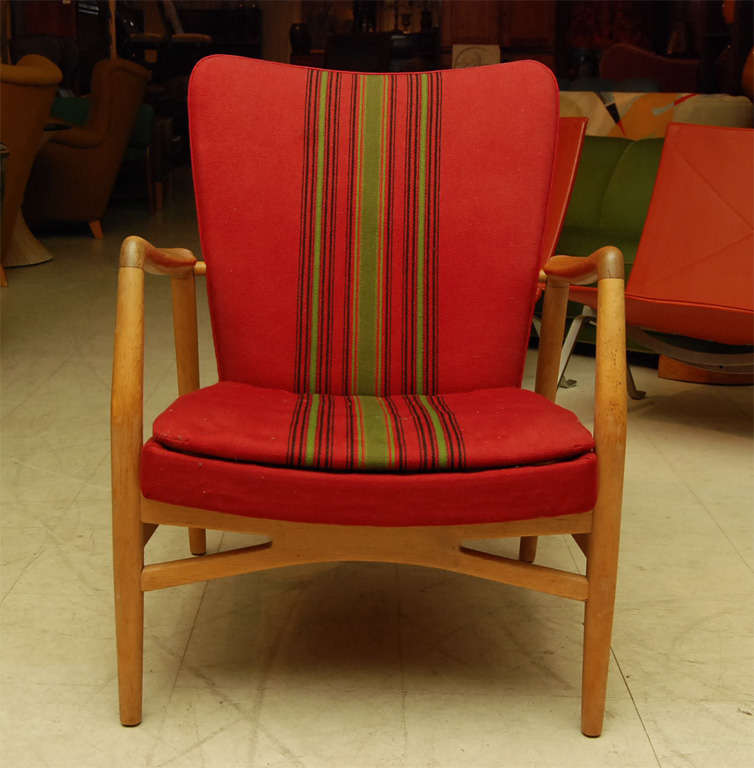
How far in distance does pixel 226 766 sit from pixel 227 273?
0.73 meters

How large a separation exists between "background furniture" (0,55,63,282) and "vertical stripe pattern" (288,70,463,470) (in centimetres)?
275

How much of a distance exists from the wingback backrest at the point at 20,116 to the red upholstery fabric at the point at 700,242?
8.46ft

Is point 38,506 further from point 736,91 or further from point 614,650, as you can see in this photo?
point 736,91

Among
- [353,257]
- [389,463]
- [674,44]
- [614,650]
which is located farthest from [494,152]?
[674,44]

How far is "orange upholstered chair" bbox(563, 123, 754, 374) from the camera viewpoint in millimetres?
2365

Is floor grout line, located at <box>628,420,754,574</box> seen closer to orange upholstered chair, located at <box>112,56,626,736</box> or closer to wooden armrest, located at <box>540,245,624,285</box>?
orange upholstered chair, located at <box>112,56,626,736</box>

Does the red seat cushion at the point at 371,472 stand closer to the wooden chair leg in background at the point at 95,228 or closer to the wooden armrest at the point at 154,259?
the wooden armrest at the point at 154,259

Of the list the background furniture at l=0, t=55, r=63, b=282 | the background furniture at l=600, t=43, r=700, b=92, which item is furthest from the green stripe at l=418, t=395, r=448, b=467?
the background furniture at l=600, t=43, r=700, b=92

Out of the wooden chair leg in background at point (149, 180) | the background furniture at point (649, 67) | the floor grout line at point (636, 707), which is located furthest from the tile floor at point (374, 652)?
the background furniture at point (649, 67)

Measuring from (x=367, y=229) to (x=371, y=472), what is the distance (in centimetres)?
54

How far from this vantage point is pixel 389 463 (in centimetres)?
121

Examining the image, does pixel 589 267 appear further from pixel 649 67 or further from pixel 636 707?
pixel 649 67

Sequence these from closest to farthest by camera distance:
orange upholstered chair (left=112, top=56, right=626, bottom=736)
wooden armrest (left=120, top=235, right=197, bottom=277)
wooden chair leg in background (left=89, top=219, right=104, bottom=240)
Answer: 1. wooden armrest (left=120, top=235, right=197, bottom=277)
2. orange upholstered chair (left=112, top=56, right=626, bottom=736)
3. wooden chair leg in background (left=89, top=219, right=104, bottom=240)

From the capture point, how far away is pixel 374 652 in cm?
150
